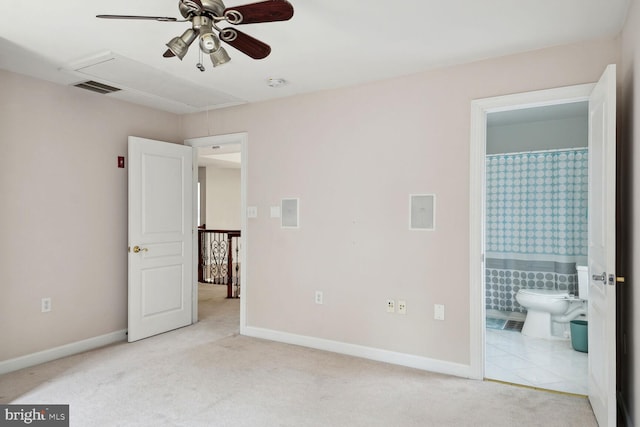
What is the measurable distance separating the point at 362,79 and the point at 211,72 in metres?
1.30

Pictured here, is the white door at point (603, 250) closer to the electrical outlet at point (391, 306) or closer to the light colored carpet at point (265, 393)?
the light colored carpet at point (265, 393)

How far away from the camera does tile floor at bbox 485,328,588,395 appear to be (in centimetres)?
310

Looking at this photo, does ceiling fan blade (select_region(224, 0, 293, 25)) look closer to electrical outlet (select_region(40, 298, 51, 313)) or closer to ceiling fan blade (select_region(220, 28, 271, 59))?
ceiling fan blade (select_region(220, 28, 271, 59))

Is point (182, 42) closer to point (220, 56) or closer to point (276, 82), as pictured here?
point (220, 56)

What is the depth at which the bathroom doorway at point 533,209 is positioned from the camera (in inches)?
182

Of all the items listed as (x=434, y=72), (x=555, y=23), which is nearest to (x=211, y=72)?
(x=434, y=72)

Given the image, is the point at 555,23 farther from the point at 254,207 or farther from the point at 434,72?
the point at 254,207

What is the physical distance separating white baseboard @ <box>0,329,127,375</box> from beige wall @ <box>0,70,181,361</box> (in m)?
0.05

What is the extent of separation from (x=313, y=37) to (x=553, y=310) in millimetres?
3657

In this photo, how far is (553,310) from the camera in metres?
4.20

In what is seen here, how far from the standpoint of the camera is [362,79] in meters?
3.52

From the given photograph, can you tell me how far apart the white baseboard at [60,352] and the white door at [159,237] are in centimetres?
22

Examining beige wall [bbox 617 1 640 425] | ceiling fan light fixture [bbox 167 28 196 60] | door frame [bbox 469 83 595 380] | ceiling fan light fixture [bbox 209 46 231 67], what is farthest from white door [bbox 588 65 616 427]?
ceiling fan light fixture [bbox 167 28 196 60]

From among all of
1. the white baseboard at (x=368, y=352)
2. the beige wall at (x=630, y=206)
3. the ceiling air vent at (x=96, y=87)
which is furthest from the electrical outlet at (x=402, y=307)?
the ceiling air vent at (x=96, y=87)
